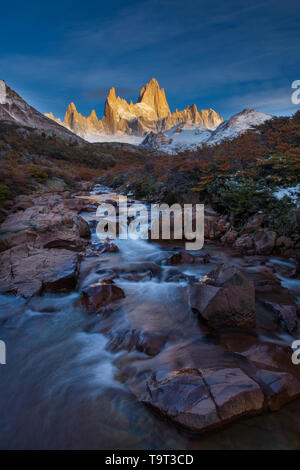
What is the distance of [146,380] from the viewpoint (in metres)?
2.37

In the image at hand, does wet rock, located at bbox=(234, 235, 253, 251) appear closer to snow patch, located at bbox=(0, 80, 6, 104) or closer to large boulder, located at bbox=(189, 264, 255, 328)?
large boulder, located at bbox=(189, 264, 255, 328)

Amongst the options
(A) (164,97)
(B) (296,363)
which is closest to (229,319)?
(B) (296,363)

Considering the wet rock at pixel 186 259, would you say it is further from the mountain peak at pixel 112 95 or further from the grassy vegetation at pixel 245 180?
the mountain peak at pixel 112 95

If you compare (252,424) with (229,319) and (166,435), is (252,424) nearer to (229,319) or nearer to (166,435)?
(166,435)

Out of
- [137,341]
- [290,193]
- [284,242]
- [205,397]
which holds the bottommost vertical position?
[137,341]

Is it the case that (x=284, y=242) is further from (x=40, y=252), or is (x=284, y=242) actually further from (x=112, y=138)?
(x=112, y=138)

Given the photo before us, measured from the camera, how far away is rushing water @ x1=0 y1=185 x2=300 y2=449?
1.86 meters

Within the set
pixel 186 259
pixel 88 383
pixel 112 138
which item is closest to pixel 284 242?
pixel 186 259

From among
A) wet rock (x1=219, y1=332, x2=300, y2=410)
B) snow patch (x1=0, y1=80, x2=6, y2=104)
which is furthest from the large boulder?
snow patch (x1=0, y1=80, x2=6, y2=104)

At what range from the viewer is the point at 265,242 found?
6.13m

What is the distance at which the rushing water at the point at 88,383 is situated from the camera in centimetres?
186

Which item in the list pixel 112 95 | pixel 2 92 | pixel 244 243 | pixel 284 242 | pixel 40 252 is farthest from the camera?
pixel 112 95

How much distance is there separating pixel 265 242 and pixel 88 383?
17.6ft

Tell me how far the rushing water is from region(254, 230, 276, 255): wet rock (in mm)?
1330
